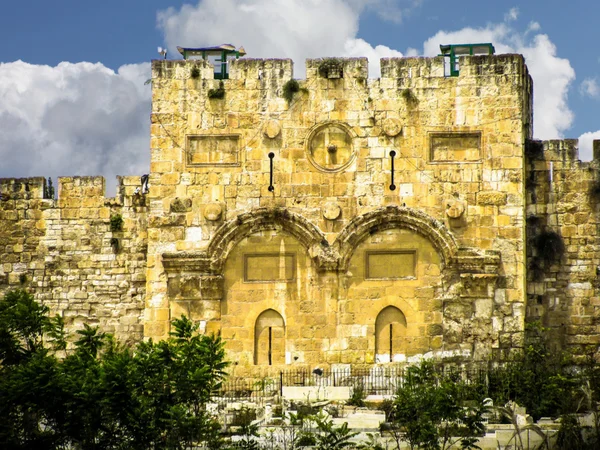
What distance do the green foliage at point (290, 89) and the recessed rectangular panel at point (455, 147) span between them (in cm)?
267

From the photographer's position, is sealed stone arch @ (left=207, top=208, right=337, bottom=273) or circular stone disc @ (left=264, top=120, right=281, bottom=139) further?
circular stone disc @ (left=264, top=120, right=281, bottom=139)

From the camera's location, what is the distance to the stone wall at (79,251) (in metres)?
28.0

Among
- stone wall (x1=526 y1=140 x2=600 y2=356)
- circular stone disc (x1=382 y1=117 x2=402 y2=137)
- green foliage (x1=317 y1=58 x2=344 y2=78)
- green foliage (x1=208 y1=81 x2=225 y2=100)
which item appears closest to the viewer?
circular stone disc (x1=382 y1=117 x2=402 y2=137)

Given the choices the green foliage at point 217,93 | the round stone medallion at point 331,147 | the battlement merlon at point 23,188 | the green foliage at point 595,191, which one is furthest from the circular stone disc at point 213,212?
the green foliage at point 595,191

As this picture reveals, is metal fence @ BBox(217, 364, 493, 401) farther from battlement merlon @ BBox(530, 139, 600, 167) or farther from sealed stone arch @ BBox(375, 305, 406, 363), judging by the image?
battlement merlon @ BBox(530, 139, 600, 167)

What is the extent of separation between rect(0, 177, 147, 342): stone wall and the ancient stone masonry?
4.14 feet

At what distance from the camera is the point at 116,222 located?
28031 mm

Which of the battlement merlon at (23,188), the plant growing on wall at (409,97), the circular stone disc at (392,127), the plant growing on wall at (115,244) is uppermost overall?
the plant growing on wall at (409,97)

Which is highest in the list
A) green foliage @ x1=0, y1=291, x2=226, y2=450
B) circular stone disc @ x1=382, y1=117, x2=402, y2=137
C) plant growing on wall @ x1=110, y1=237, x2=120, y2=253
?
circular stone disc @ x1=382, y1=117, x2=402, y2=137

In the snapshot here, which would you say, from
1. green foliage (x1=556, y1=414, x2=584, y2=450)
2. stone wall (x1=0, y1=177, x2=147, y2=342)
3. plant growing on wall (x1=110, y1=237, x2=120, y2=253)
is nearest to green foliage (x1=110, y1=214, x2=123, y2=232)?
stone wall (x1=0, y1=177, x2=147, y2=342)

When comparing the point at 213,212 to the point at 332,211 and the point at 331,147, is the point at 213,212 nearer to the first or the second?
the point at 332,211

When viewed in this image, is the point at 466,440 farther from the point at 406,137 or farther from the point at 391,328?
the point at 406,137

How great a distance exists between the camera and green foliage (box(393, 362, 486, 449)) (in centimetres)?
2142

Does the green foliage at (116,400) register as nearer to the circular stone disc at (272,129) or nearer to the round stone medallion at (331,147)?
the round stone medallion at (331,147)
